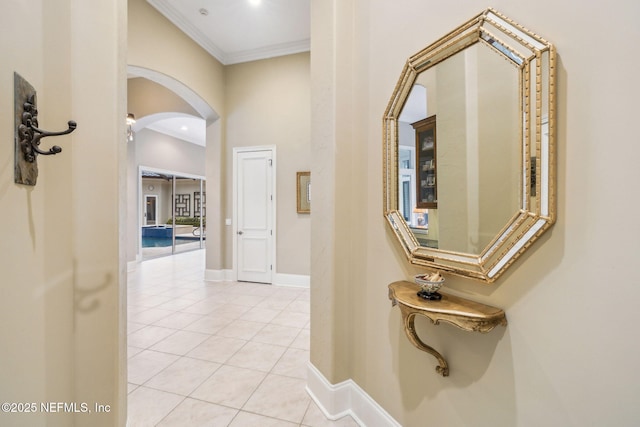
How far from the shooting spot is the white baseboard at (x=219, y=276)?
4914mm

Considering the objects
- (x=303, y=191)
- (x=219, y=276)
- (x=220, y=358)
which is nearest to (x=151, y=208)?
(x=219, y=276)

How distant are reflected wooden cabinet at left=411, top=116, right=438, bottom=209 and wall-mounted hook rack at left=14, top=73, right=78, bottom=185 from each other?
1453 millimetres

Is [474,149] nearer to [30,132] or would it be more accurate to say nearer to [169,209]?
[30,132]

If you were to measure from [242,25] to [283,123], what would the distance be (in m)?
1.53

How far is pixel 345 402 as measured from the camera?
176 cm

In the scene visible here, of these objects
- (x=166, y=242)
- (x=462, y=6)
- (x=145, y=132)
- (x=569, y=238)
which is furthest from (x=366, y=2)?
(x=166, y=242)

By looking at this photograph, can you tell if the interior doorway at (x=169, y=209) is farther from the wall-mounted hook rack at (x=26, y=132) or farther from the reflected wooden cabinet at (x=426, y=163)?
the reflected wooden cabinet at (x=426, y=163)

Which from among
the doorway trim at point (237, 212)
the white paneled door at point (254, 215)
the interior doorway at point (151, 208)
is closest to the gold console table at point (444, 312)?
the doorway trim at point (237, 212)

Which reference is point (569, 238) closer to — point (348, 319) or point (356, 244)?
point (356, 244)

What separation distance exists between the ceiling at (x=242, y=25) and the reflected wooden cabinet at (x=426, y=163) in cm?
333

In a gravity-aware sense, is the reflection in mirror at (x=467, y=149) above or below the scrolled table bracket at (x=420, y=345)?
above

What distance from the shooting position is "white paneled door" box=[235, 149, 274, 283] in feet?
15.6

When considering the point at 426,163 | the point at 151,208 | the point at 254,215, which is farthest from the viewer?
the point at 151,208

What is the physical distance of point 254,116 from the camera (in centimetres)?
478
